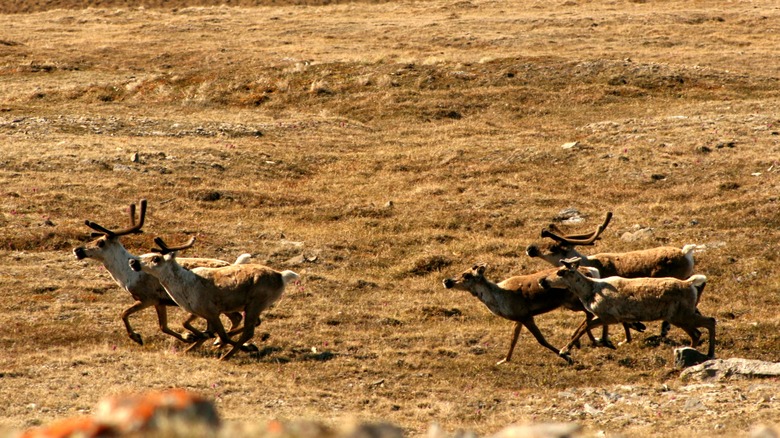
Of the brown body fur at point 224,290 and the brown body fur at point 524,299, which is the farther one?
the brown body fur at point 524,299

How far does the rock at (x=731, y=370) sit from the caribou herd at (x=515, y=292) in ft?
2.54

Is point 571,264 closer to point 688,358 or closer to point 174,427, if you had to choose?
point 688,358

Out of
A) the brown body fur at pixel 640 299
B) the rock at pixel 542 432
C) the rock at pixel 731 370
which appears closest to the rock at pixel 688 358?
the rock at pixel 731 370

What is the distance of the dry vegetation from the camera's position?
15672 millimetres

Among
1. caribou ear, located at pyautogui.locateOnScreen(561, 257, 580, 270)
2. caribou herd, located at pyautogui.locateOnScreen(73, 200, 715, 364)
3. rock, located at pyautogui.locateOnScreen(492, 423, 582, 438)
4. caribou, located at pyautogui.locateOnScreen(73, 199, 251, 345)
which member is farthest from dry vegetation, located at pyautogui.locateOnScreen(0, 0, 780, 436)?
rock, located at pyautogui.locateOnScreen(492, 423, 582, 438)

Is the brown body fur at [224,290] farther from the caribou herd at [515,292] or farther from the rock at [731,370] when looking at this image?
the rock at [731,370]

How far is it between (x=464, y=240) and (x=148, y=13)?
181 feet

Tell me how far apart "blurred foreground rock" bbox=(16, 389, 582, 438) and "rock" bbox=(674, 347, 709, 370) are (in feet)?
31.7

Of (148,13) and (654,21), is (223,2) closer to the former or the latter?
(148,13)

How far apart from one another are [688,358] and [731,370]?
0.75m

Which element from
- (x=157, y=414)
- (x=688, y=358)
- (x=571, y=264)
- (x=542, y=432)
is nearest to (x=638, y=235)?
(x=571, y=264)

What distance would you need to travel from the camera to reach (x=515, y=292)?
58.5ft

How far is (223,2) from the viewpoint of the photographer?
82438mm

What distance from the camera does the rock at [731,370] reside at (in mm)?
15344
